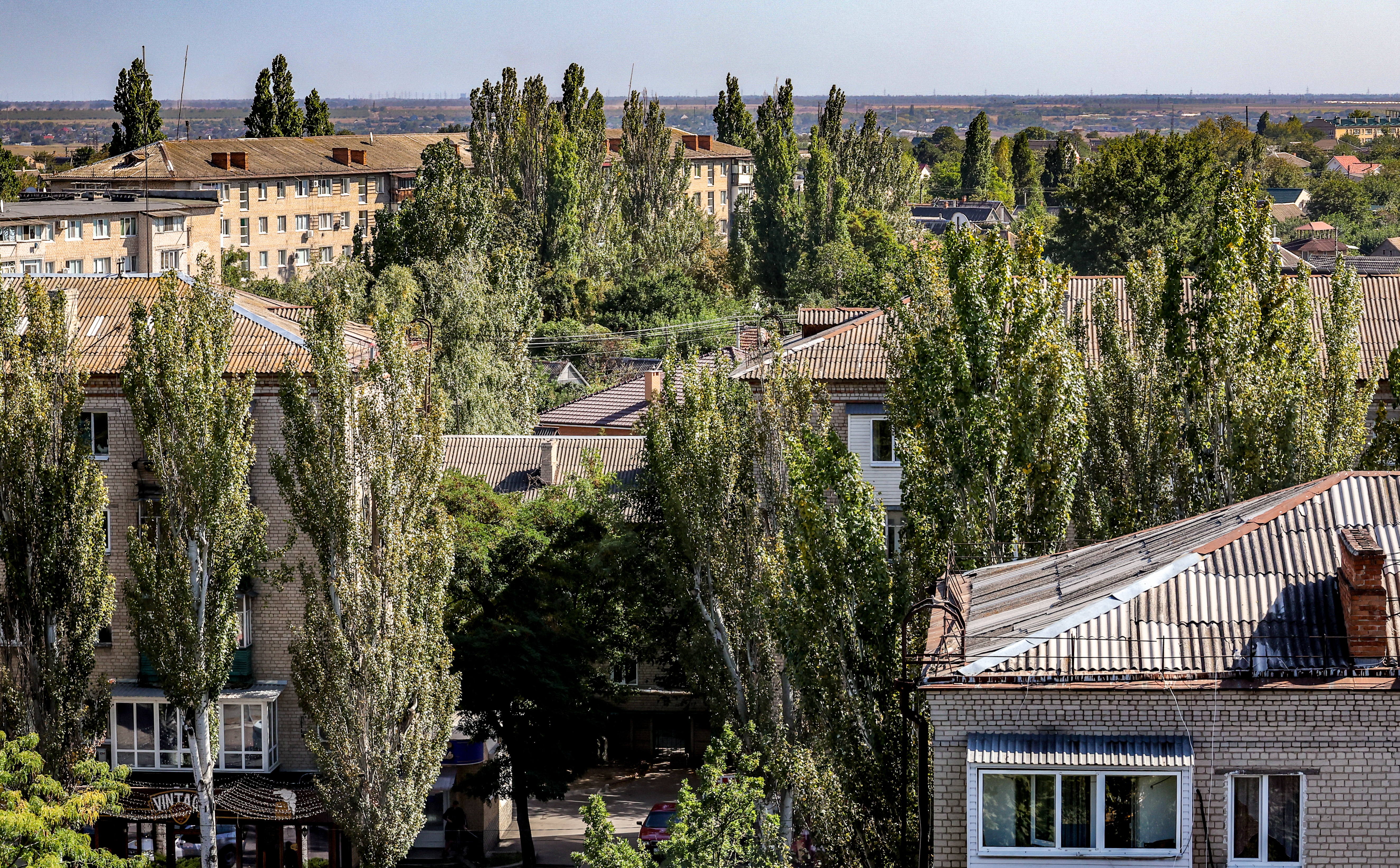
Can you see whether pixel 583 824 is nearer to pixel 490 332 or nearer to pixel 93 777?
pixel 93 777

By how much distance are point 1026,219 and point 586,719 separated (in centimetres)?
1241

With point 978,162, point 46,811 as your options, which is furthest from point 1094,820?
point 978,162

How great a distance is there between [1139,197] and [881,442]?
4138cm

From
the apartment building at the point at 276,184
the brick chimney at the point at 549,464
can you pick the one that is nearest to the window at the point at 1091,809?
the brick chimney at the point at 549,464

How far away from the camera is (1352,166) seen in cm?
18375

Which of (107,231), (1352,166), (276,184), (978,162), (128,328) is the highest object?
(1352,166)

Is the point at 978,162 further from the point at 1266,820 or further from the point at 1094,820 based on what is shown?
the point at 1094,820

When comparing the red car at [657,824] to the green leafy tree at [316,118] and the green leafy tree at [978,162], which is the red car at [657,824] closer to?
the green leafy tree at [316,118]

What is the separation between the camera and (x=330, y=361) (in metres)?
22.3

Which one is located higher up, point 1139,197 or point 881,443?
point 1139,197

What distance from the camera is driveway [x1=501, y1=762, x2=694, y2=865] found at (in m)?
28.8

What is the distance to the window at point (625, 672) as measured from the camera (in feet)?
98.4

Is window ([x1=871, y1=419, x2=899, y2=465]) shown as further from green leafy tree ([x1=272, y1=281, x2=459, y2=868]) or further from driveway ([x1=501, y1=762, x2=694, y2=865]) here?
green leafy tree ([x1=272, y1=281, x2=459, y2=868])

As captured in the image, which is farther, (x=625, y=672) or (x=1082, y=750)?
(x=625, y=672)
